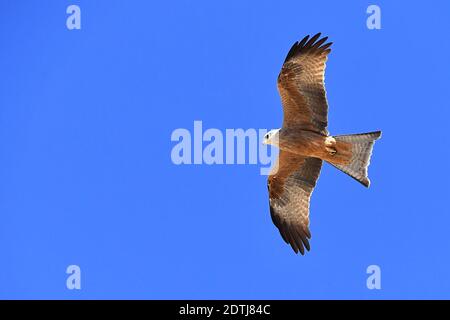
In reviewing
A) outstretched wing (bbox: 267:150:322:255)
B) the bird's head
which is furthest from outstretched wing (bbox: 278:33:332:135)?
outstretched wing (bbox: 267:150:322:255)

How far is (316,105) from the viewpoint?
11625 millimetres

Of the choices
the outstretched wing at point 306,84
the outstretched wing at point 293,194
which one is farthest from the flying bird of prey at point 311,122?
the outstretched wing at point 293,194

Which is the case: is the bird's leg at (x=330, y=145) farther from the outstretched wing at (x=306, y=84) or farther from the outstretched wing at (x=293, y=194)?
the outstretched wing at (x=293, y=194)

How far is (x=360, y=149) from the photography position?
11.6 metres

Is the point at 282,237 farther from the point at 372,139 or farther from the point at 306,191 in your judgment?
the point at 372,139

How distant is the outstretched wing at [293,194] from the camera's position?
1236 cm

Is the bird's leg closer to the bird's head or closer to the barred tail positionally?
the barred tail

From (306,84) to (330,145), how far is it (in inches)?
36.1

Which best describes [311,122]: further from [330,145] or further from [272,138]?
[272,138]

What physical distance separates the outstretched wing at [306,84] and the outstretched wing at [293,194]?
2.51 ft

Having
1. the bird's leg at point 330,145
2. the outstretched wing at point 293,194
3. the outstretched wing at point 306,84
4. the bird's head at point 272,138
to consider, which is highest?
the outstretched wing at point 306,84

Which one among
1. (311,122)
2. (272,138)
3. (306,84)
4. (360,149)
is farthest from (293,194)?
(306,84)
